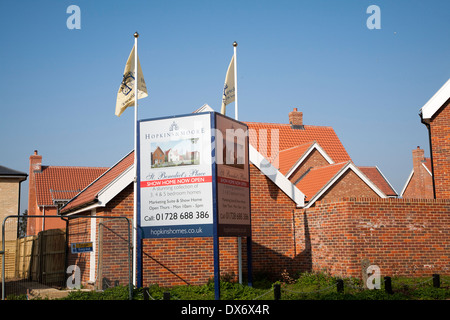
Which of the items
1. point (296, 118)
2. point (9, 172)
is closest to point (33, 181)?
point (9, 172)

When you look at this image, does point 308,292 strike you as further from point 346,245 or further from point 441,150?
point 441,150

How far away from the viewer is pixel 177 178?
13.2 meters

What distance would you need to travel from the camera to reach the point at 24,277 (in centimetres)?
2408

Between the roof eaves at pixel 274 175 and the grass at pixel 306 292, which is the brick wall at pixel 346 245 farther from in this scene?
the roof eaves at pixel 274 175

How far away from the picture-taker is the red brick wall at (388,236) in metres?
15.2

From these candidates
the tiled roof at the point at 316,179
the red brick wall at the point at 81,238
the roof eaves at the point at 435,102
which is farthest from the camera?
the tiled roof at the point at 316,179

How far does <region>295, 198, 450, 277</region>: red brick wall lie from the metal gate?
21.9 ft

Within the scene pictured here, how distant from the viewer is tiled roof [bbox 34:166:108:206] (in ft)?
140

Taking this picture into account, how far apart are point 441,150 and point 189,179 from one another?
10.2 metres

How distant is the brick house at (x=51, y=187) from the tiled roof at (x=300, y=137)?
61.3 feet

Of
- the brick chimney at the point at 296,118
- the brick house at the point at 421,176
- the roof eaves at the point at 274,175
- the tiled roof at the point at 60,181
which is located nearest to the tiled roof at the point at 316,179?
the roof eaves at the point at 274,175

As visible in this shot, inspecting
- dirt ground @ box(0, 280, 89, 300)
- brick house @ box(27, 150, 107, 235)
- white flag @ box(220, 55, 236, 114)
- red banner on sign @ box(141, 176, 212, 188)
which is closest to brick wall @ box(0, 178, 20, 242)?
brick house @ box(27, 150, 107, 235)
